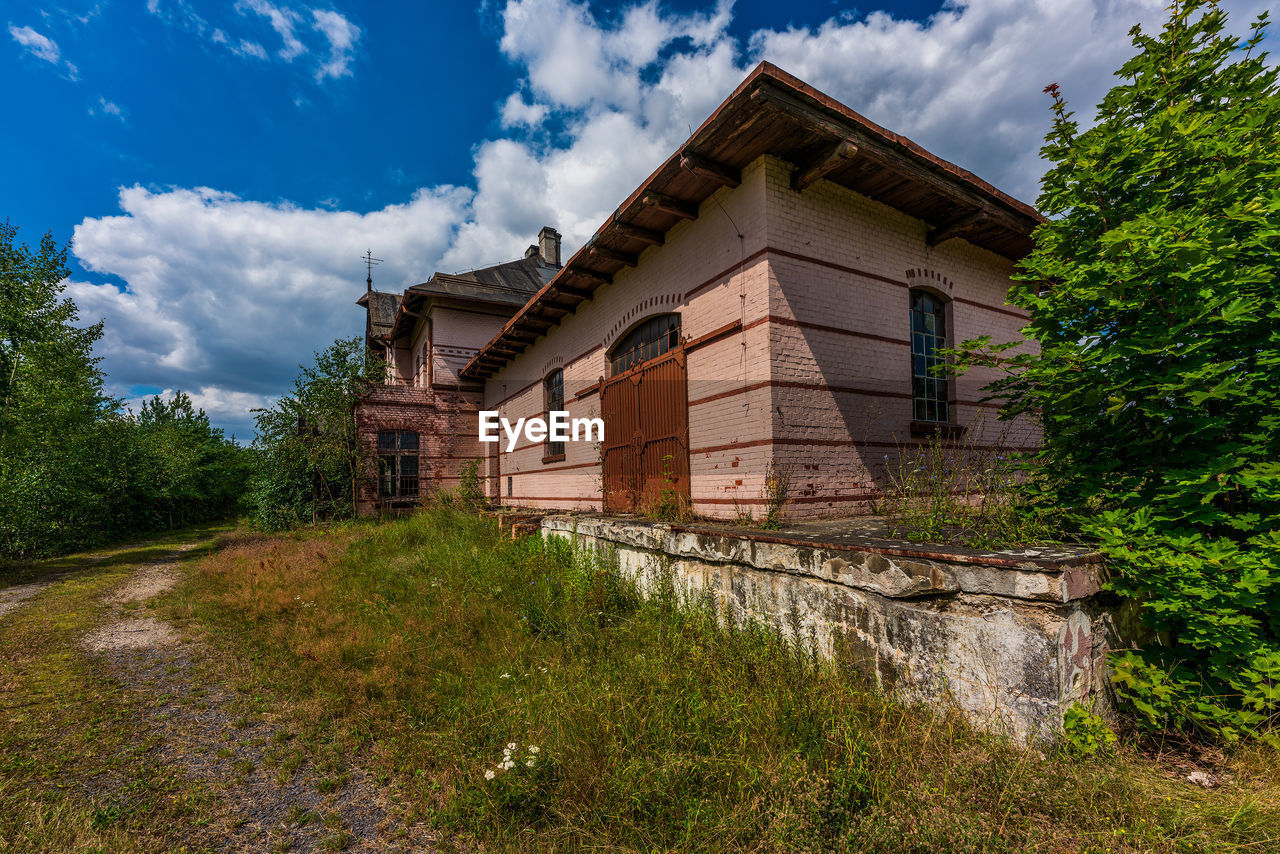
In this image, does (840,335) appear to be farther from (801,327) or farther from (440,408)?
(440,408)

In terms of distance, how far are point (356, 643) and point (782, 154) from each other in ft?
20.8

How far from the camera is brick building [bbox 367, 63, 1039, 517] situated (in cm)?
508

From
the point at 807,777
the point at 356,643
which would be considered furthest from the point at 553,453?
the point at 807,777

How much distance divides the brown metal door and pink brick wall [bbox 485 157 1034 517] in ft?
0.77

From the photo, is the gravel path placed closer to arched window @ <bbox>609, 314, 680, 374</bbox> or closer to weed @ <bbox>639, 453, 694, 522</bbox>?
weed @ <bbox>639, 453, 694, 522</bbox>

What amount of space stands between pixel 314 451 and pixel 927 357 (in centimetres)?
1549

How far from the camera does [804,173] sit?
5.14 metres

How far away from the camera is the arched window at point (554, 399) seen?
33.1ft

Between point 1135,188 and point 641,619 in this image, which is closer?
point 1135,188

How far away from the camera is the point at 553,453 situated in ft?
34.6

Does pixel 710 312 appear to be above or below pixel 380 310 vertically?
below

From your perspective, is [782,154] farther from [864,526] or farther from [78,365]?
[78,365]

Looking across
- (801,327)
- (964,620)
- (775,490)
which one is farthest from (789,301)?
(964,620)

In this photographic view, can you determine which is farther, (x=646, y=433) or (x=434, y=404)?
(x=434, y=404)
